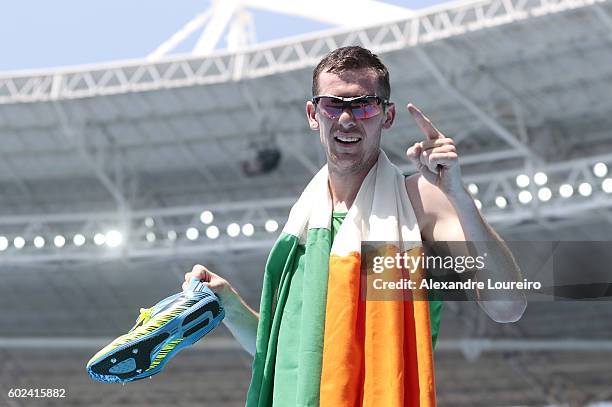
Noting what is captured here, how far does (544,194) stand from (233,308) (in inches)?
730

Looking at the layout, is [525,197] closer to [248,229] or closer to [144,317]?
[248,229]

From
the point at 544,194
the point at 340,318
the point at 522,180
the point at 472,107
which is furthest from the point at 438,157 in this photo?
the point at 472,107

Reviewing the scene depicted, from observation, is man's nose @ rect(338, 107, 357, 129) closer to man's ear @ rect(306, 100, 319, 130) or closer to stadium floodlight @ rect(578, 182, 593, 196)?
man's ear @ rect(306, 100, 319, 130)

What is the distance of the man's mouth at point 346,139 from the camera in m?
2.89

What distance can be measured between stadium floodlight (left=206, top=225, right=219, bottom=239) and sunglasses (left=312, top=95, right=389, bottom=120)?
20.9m

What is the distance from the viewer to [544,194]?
2097 cm

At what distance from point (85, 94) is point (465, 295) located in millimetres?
21018

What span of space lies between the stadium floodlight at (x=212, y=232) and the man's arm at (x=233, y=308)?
2060 centimetres

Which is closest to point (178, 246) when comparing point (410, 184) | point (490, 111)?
point (490, 111)

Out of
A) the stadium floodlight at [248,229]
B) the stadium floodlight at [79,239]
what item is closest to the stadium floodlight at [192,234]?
the stadium floodlight at [248,229]

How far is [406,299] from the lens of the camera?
282 cm

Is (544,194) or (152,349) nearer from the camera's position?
(152,349)

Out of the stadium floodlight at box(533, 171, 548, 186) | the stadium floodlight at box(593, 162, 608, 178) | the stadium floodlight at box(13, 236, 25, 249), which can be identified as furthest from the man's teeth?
the stadium floodlight at box(13, 236, 25, 249)

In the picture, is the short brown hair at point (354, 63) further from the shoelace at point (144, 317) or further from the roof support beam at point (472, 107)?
the roof support beam at point (472, 107)
